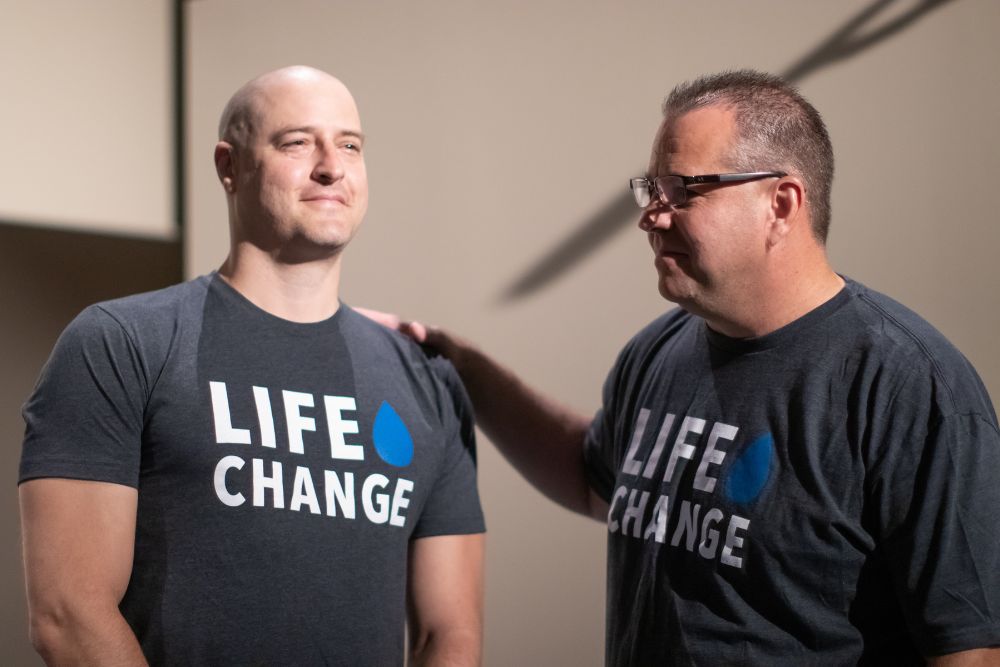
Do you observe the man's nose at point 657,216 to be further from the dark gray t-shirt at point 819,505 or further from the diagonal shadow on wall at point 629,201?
the diagonal shadow on wall at point 629,201

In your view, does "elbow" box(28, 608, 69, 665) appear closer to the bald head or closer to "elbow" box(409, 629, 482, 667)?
"elbow" box(409, 629, 482, 667)

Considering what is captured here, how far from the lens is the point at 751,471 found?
163 cm

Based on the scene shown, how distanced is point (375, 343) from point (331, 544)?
39 cm

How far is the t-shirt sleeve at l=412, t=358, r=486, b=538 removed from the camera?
1.86m

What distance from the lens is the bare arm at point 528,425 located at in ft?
7.01

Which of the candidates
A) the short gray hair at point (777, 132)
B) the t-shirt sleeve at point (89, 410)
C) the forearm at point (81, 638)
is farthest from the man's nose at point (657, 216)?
the forearm at point (81, 638)

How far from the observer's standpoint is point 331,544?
1674 millimetres

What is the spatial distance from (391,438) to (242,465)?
0.27m

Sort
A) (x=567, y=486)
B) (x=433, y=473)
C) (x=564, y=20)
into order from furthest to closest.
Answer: (x=564, y=20)
(x=567, y=486)
(x=433, y=473)

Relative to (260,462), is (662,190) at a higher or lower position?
higher

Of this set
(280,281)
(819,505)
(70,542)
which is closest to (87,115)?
(280,281)

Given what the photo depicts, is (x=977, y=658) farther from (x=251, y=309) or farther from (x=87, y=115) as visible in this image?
(x=87, y=115)

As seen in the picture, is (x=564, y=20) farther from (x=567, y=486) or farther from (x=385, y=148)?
(x=567, y=486)

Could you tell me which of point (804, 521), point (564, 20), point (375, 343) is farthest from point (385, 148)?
point (804, 521)
